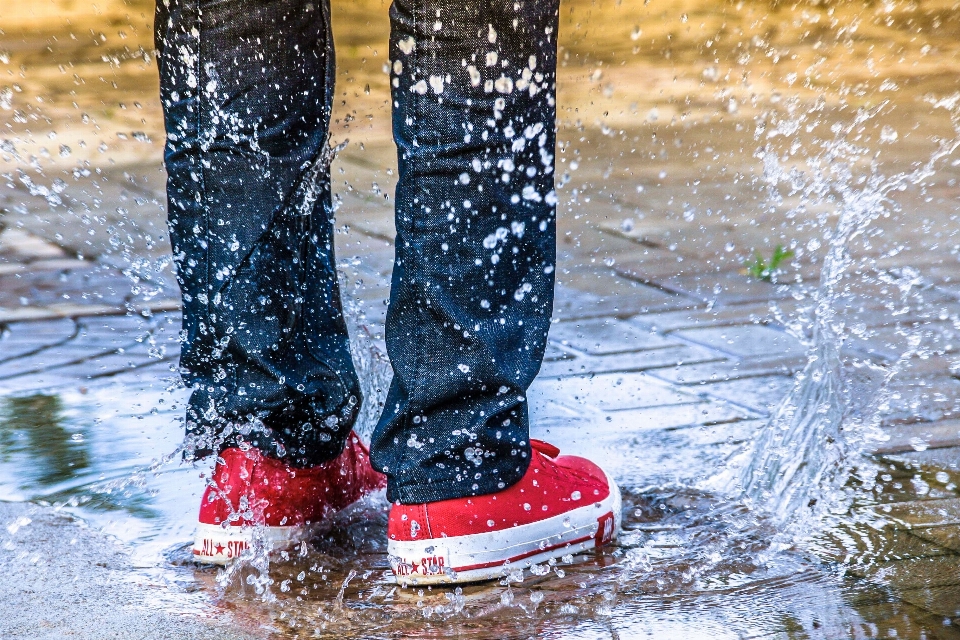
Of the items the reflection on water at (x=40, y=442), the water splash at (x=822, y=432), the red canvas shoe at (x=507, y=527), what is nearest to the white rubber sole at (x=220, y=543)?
the red canvas shoe at (x=507, y=527)

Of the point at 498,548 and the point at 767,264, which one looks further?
the point at 767,264

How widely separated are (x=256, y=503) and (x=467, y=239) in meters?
0.55

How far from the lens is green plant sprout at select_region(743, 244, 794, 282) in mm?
3268

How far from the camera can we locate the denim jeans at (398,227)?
5.15ft

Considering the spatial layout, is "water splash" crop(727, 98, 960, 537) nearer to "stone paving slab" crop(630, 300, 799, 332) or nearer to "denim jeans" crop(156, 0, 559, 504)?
"stone paving slab" crop(630, 300, 799, 332)

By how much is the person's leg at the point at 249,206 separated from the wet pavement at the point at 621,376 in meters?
0.19

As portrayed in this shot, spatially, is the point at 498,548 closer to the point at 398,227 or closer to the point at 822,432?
Result: the point at 398,227

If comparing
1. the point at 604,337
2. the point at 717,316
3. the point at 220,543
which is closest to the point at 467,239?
the point at 220,543

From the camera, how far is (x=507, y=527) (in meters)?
1.71

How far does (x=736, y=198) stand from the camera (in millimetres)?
4137

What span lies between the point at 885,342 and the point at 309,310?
1.49 metres

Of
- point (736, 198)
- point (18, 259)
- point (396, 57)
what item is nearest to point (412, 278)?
point (396, 57)

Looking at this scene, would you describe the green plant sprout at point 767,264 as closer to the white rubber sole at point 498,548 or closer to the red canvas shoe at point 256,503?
the white rubber sole at point 498,548

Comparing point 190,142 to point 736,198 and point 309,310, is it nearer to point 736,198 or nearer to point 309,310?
point 309,310
